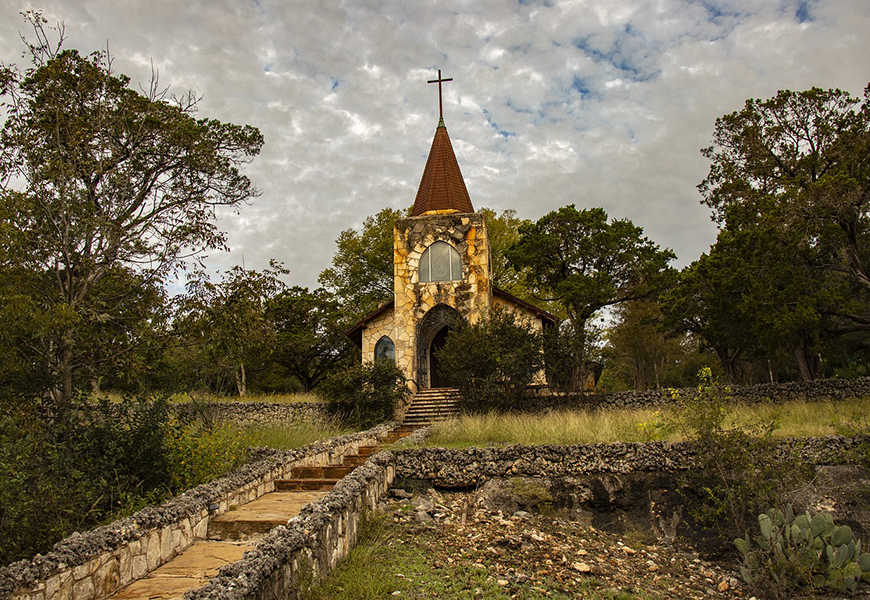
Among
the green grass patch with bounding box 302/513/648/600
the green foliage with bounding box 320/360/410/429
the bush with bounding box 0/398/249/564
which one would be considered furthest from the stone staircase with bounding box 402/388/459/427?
the green grass patch with bounding box 302/513/648/600

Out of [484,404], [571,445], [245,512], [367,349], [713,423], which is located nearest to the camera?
[245,512]

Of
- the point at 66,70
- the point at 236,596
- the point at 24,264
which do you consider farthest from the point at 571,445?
the point at 66,70

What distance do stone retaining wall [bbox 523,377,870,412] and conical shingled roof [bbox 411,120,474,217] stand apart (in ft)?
29.8

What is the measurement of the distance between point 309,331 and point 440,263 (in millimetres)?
11622

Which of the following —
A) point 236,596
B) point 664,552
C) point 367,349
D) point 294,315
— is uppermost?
point 294,315

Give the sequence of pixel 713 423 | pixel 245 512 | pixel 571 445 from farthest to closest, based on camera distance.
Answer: pixel 571 445
pixel 713 423
pixel 245 512

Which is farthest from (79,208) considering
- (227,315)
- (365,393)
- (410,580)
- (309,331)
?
(309,331)

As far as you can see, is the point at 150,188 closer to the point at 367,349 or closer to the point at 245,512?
the point at 245,512

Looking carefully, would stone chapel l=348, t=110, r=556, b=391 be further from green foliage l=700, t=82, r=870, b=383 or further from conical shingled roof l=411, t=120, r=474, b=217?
green foliage l=700, t=82, r=870, b=383

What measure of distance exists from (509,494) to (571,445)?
1.71 meters

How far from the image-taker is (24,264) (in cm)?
819

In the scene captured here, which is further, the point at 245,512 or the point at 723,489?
the point at 723,489

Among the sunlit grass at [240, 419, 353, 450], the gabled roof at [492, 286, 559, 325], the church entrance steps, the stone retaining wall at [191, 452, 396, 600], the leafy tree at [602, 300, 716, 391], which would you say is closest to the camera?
the stone retaining wall at [191, 452, 396, 600]

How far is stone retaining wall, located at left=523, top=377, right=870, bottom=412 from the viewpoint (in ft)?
56.2
